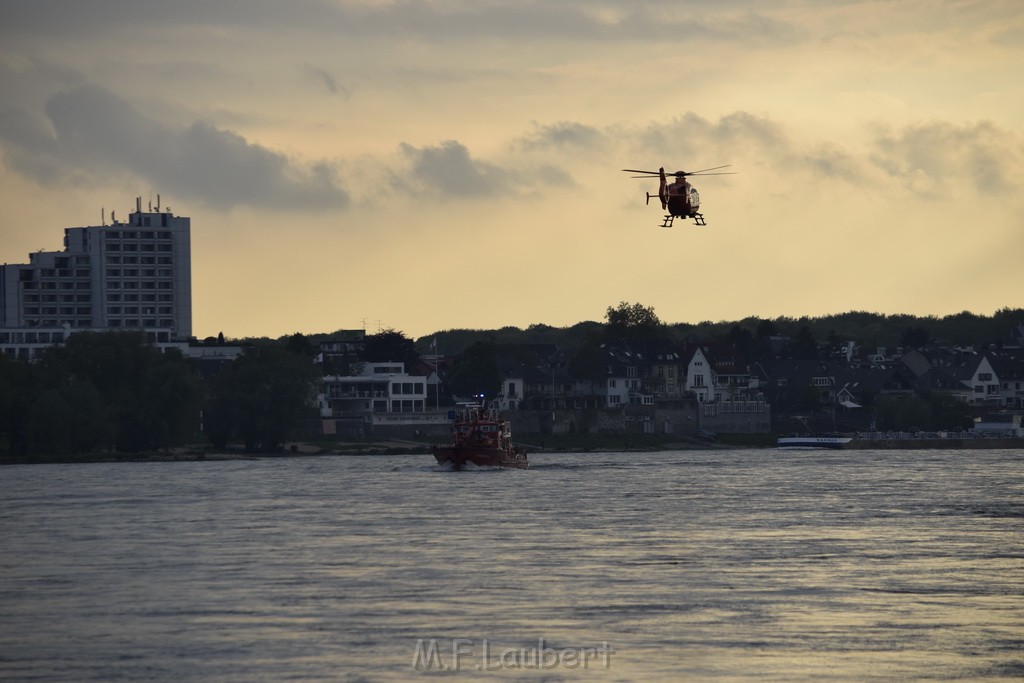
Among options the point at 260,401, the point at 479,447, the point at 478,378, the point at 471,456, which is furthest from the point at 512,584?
the point at 478,378

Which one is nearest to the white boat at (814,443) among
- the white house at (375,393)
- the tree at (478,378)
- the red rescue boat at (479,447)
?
the tree at (478,378)

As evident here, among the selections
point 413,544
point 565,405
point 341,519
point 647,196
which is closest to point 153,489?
point 341,519

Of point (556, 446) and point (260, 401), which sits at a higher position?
point (260, 401)

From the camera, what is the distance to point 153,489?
331ft

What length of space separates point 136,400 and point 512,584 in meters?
102

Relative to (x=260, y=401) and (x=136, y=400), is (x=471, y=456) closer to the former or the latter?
(x=260, y=401)

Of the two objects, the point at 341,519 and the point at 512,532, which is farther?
the point at 341,519

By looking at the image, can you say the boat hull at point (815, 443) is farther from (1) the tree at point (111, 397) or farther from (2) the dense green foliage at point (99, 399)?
(1) the tree at point (111, 397)

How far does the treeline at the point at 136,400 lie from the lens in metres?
144

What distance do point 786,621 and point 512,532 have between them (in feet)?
83.5

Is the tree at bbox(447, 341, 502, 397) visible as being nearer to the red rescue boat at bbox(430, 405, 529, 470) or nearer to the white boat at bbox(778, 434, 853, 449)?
the white boat at bbox(778, 434, 853, 449)

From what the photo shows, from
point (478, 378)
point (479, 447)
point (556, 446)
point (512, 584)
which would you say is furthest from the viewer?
point (478, 378)

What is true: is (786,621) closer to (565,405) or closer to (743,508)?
(743,508)

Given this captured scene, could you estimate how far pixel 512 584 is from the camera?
5206 cm
